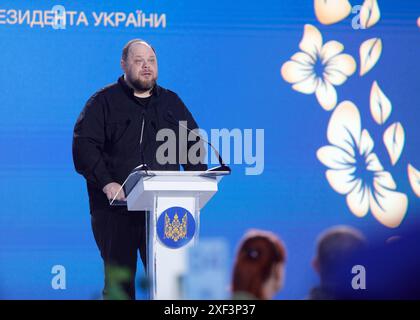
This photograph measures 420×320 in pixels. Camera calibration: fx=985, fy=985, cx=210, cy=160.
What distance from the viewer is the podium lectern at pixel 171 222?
5.46 metres

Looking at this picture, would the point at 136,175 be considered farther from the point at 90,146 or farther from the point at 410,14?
the point at 410,14

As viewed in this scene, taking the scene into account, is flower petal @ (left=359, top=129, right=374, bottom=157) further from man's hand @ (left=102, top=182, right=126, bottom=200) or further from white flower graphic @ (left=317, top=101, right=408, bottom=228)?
man's hand @ (left=102, top=182, right=126, bottom=200)

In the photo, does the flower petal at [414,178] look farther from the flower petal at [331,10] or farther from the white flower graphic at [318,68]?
the flower petal at [331,10]

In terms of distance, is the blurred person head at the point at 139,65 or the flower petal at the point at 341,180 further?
the flower petal at the point at 341,180

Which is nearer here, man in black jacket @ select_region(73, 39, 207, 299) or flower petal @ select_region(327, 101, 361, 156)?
man in black jacket @ select_region(73, 39, 207, 299)

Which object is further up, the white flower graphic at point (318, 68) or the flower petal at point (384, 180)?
the white flower graphic at point (318, 68)

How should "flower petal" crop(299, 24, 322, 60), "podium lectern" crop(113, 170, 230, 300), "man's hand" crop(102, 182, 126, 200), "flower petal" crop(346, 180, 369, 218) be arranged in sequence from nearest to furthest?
"podium lectern" crop(113, 170, 230, 300)
"man's hand" crop(102, 182, 126, 200)
"flower petal" crop(346, 180, 369, 218)
"flower petal" crop(299, 24, 322, 60)

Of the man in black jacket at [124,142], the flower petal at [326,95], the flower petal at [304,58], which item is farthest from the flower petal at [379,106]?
the man in black jacket at [124,142]

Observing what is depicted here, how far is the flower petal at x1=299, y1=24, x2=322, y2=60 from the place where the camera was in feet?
22.8

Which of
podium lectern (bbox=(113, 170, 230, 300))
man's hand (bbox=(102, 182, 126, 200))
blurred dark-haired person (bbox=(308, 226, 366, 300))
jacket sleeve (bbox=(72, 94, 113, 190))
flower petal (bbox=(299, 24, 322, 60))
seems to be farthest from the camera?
flower petal (bbox=(299, 24, 322, 60))

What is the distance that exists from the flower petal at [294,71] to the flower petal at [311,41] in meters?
0.11

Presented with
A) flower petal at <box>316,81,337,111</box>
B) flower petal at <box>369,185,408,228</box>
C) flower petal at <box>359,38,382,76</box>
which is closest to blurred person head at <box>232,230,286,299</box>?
flower petal at <box>369,185,408,228</box>

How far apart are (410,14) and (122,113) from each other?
7.15 ft

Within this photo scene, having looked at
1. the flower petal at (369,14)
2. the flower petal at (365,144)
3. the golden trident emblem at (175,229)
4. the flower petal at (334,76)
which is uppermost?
the flower petal at (369,14)
